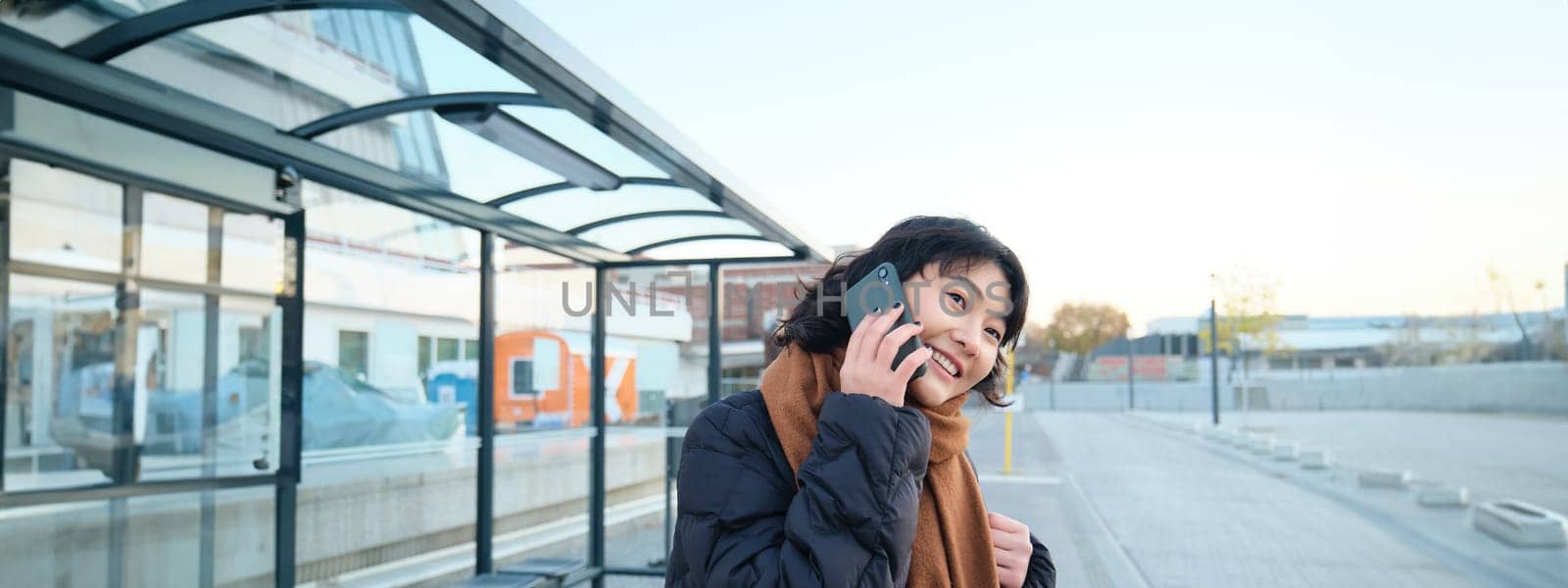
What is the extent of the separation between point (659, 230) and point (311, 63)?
2.12 metres

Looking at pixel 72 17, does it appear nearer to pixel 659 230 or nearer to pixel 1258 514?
pixel 659 230

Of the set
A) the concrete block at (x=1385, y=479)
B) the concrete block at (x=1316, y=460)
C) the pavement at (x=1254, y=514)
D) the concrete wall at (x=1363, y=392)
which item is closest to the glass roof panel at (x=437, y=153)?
the pavement at (x=1254, y=514)

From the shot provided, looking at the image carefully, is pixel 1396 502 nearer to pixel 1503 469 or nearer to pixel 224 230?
pixel 1503 469

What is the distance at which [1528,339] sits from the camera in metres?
34.3

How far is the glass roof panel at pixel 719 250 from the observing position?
600 centimetres

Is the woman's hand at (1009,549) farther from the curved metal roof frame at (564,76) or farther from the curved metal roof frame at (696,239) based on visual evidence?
the curved metal roof frame at (696,239)

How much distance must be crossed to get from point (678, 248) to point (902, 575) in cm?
496

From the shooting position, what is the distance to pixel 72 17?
3045 millimetres

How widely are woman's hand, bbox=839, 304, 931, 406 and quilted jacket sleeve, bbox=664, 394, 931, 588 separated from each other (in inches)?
0.8

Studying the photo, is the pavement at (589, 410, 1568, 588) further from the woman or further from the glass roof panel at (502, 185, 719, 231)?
the glass roof panel at (502, 185, 719, 231)

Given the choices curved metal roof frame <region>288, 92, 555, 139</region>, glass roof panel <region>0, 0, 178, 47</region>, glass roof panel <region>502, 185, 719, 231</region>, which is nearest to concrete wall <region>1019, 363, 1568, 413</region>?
glass roof panel <region>502, 185, 719, 231</region>

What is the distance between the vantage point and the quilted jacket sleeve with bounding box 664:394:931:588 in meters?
1.28

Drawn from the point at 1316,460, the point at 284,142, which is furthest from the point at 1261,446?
the point at 284,142

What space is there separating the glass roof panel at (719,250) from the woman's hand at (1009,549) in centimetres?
433
